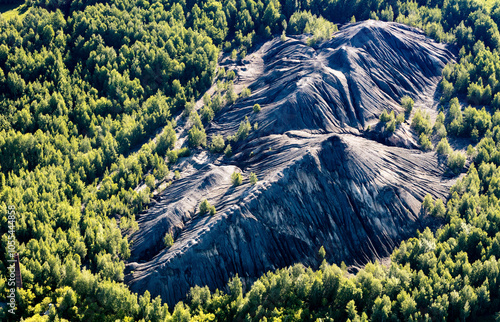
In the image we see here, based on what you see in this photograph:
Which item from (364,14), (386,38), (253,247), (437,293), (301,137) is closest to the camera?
(437,293)

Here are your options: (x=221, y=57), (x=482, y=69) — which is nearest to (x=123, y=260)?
(x=221, y=57)

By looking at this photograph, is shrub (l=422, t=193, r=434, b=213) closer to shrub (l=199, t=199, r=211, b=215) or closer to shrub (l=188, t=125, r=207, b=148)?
shrub (l=199, t=199, r=211, b=215)

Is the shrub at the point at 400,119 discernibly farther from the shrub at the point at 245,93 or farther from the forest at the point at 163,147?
the shrub at the point at 245,93

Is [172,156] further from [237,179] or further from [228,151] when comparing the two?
[237,179]

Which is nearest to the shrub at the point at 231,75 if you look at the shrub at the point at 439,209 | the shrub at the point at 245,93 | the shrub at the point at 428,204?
the shrub at the point at 245,93

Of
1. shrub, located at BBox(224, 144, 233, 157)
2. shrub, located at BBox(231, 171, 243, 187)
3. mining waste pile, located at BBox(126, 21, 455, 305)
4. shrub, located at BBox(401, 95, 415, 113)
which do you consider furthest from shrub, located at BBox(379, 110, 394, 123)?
shrub, located at BBox(231, 171, 243, 187)

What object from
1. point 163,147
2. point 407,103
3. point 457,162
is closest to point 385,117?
point 407,103

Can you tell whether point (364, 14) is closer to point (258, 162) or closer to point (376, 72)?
point (376, 72)
